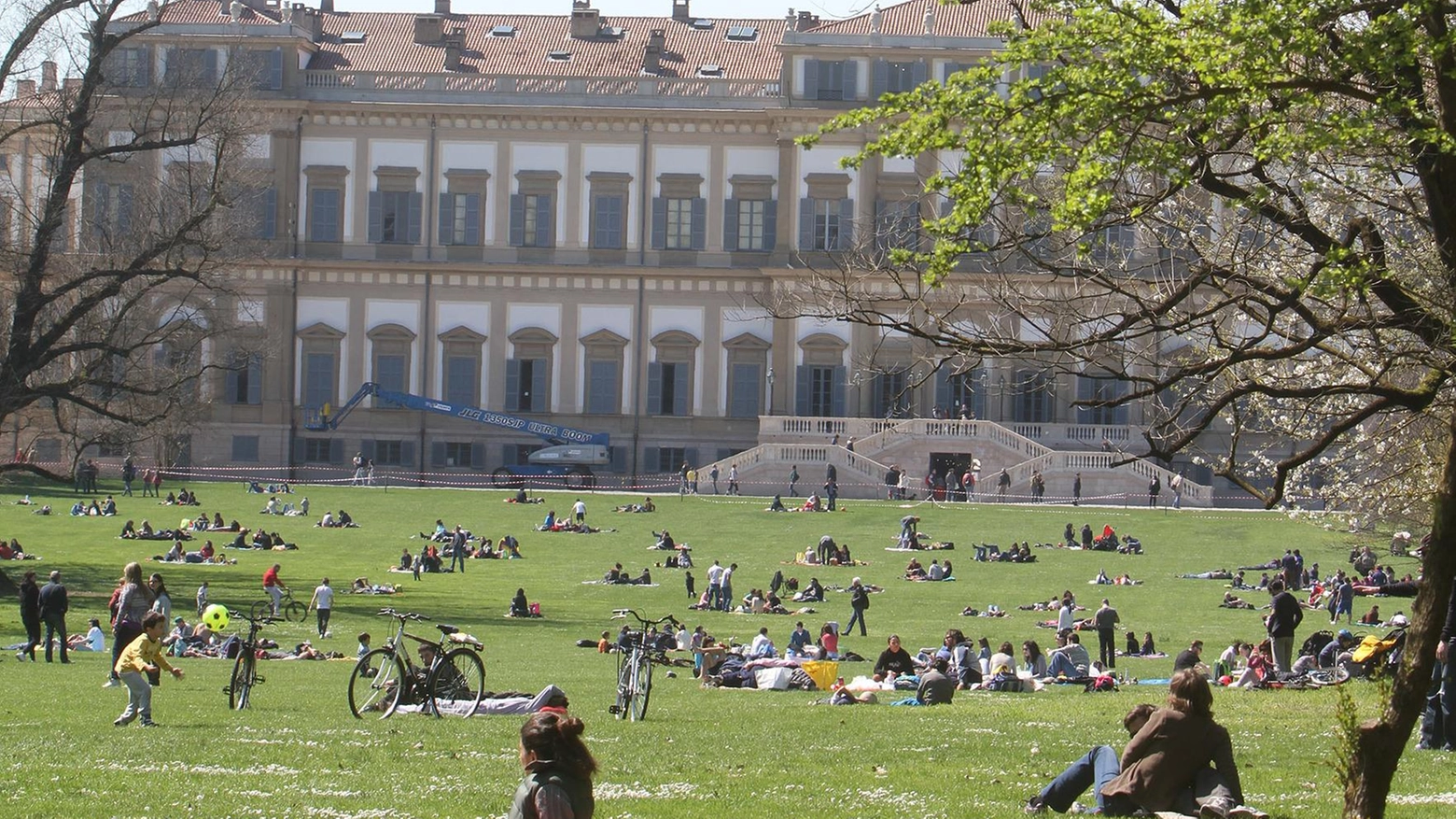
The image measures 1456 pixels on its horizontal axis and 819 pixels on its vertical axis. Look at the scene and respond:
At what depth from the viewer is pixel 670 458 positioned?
6419cm

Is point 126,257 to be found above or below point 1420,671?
above

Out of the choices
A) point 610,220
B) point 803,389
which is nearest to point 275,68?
point 610,220

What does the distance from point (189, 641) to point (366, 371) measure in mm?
40807

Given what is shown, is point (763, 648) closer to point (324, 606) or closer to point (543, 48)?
point (324, 606)

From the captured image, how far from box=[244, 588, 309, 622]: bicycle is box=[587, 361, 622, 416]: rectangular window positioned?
110 ft

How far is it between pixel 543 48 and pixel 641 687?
53.8 meters

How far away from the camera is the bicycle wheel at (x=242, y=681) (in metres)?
17.1

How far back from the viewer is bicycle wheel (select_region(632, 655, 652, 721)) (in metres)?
16.9

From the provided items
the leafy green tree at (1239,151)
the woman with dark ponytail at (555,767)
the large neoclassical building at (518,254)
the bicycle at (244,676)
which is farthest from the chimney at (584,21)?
the woman with dark ponytail at (555,767)

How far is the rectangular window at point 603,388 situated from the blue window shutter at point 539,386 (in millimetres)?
1414

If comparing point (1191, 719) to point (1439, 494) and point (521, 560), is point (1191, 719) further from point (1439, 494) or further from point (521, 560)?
point (521, 560)

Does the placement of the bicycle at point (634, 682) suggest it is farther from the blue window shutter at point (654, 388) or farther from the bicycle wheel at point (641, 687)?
the blue window shutter at point (654, 388)

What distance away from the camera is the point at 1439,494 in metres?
10.4

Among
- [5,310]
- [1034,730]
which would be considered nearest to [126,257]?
[5,310]
